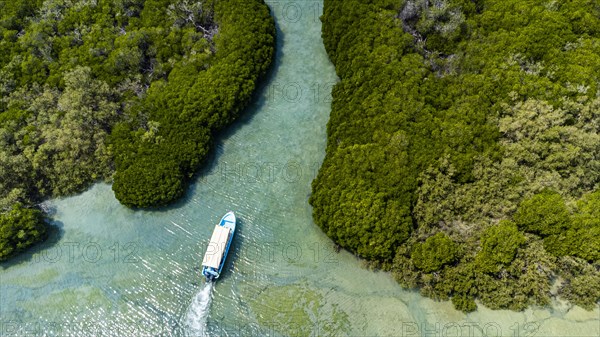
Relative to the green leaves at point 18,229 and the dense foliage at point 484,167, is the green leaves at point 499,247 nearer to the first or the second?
the dense foliage at point 484,167

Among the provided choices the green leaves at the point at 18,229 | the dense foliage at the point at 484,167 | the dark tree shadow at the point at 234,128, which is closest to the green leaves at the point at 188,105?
the dark tree shadow at the point at 234,128

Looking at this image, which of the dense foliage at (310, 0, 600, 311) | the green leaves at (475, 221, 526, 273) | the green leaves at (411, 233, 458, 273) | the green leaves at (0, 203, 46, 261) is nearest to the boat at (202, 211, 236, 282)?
the dense foliage at (310, 0, 600, 311)

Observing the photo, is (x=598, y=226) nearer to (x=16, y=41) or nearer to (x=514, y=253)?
(x=514, y=253)

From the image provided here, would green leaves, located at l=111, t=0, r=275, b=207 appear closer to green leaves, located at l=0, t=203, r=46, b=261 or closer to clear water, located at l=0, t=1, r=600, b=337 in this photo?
clear water, located at l=0, t=1, r=600, b=337

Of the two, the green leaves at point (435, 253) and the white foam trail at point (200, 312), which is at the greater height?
the green leaves at point (435, 253)

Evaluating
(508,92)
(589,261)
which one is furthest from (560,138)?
(589,261)

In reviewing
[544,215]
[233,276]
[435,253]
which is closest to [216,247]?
[233,276]

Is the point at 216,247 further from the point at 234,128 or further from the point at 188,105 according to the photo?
the point at 188,105
